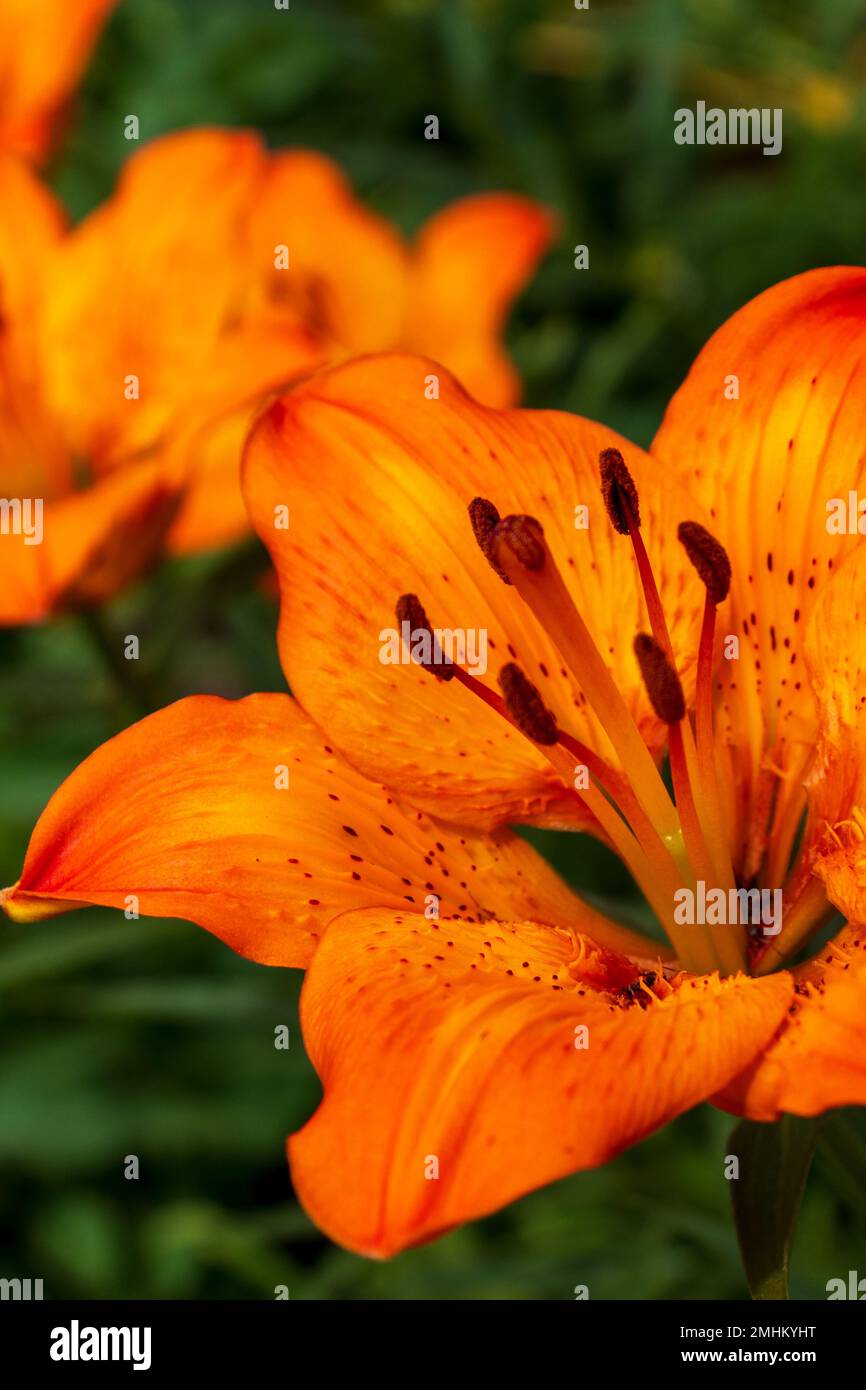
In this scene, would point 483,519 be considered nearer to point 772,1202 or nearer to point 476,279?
point 772,1202

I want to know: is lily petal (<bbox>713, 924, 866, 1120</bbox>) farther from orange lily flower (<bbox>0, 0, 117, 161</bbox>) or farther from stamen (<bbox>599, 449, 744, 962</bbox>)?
orange lily flower (<bbox>0, 0, 117, 161</bbox>)

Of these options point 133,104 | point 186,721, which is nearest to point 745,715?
point 186,721

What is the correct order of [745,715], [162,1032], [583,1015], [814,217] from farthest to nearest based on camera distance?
[814,217] → [162,1032] → [745,715] → [583,1015]

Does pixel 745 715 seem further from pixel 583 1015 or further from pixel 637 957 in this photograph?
pixel 583 1015

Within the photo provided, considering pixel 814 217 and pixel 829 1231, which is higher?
pixel 814 217

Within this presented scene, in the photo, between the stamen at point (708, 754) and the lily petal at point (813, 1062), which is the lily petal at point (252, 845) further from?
the lily petal at point (813, 1062)
